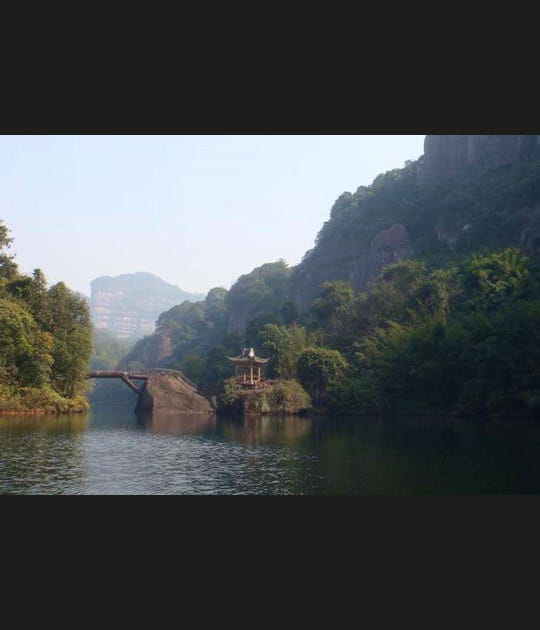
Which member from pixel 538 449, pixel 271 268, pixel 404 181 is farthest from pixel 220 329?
pixel 538 449

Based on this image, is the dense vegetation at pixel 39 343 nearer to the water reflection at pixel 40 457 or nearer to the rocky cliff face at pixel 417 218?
the water reflection at pixel 40 457

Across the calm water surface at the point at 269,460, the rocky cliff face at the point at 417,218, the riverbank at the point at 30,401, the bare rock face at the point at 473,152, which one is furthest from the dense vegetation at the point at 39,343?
the bare rock face at the point at 473,152

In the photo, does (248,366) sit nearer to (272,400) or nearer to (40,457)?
(272,400)

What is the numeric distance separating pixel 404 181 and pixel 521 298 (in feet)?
169

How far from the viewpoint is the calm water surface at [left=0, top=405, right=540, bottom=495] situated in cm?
1535

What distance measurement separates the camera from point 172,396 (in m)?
49.8

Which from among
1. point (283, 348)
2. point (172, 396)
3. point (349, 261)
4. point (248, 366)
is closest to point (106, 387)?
point (349, 261)

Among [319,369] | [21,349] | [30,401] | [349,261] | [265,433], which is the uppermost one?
[349,261]

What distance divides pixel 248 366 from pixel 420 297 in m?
13.3

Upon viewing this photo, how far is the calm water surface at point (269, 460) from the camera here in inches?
604

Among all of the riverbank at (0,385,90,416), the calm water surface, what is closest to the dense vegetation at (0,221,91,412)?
the riverbank at (0,385,90,416)

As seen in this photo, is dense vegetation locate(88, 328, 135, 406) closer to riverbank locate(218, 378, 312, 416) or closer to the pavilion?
the pavilion

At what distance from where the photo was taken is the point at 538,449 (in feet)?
70.7

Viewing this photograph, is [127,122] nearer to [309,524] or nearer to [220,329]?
[309,524]
